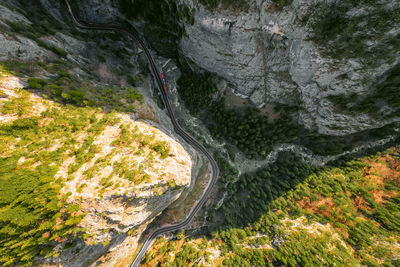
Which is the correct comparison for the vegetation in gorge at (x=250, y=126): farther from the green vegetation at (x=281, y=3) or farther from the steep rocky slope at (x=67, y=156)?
the green vegetation at (x=281, y=3)

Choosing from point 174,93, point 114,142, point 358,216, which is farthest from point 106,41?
point 358,216

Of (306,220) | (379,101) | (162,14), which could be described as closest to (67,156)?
(162,14)

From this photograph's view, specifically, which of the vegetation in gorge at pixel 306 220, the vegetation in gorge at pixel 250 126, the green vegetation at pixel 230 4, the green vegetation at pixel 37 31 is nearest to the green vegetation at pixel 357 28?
the green vegetation at pixel 230 4

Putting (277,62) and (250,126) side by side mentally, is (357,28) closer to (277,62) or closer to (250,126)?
(277,62)

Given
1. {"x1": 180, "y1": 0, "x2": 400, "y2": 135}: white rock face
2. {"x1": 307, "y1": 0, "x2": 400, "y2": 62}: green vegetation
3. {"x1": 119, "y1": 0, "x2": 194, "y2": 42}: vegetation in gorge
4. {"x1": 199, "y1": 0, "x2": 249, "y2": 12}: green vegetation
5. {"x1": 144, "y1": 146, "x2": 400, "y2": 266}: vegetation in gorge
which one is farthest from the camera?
{"x1": 144, "y1": 146, "x2": 400, "y2": 266}: vegetation in gorge

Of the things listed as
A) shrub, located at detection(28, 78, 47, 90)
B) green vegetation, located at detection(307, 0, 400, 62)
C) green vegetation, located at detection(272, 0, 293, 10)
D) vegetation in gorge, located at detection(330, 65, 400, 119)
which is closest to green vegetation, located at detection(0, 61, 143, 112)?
shrub, located at detection(28, 78, 47, 90)

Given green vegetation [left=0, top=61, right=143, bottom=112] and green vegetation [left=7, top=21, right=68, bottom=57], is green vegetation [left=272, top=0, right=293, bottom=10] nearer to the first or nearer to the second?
green vegetation [left=0, top=61, right=143, bottom=112]
